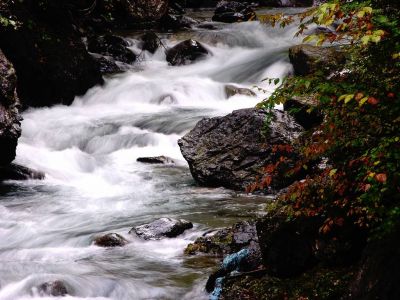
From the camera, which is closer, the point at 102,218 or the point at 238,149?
the point at 102,218

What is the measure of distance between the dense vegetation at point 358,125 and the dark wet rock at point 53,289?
2452mm

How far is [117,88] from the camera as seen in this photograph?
17312 millimetres

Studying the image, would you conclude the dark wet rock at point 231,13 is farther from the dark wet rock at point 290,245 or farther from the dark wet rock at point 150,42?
the dark wet rock at point 290,245

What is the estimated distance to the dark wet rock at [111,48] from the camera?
65.9 ft

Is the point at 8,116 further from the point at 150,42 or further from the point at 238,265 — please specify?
the point at 150,42

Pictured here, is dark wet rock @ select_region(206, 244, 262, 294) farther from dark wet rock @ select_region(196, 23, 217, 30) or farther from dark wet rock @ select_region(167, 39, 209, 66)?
dark wet rock @ select_region(196, 23, 217, 30)

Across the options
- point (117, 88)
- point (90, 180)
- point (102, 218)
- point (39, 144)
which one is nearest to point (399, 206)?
point (102, 218)

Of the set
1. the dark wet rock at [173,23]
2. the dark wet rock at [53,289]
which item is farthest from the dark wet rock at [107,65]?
the dark wet rock at [53,289]

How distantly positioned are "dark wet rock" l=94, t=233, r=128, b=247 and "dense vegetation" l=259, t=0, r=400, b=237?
297cm

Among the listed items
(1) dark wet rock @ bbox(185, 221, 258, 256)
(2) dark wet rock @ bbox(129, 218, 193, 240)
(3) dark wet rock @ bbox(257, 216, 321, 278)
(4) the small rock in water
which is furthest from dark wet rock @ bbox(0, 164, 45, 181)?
(3) dark wet rock @ bbox(257, 216, 321, 278)

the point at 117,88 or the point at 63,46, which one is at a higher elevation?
the point at 63,46

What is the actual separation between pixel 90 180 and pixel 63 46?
5680mm

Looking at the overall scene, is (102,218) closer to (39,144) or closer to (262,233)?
(262,233)

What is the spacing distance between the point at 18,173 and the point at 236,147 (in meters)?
4.69
